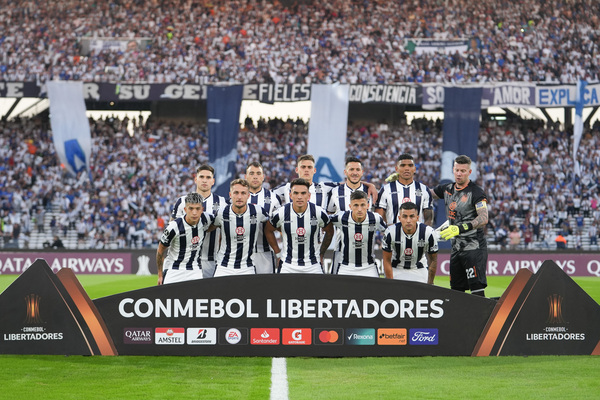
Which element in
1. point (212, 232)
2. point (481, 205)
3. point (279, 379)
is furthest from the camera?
point (212, 232)

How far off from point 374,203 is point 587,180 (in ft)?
64.7

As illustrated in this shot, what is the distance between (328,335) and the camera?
728 centimetres

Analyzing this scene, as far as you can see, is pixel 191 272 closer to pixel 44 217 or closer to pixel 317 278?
pixel 317 278

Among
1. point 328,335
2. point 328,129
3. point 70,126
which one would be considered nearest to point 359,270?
point 328,335

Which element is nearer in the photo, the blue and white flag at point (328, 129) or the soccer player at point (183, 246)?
the soccer player at point (183, 246)

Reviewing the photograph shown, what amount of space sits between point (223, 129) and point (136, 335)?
18.6m

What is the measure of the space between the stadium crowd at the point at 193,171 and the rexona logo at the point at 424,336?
57.1 ft

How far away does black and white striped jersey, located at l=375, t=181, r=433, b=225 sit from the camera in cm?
939

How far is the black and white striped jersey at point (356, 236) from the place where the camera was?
827 centimetres

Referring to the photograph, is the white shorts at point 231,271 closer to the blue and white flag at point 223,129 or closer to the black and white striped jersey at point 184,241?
the black and white striped jersey at point 184,241

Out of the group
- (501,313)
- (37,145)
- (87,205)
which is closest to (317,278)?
(501,313)

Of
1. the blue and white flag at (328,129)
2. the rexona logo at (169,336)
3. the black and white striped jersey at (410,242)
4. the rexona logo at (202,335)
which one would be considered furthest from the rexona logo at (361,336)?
the blue and white flag at (328,129)

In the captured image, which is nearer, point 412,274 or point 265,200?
point 412,274

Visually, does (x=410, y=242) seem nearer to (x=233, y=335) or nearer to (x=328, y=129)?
(x=233, y=335)
